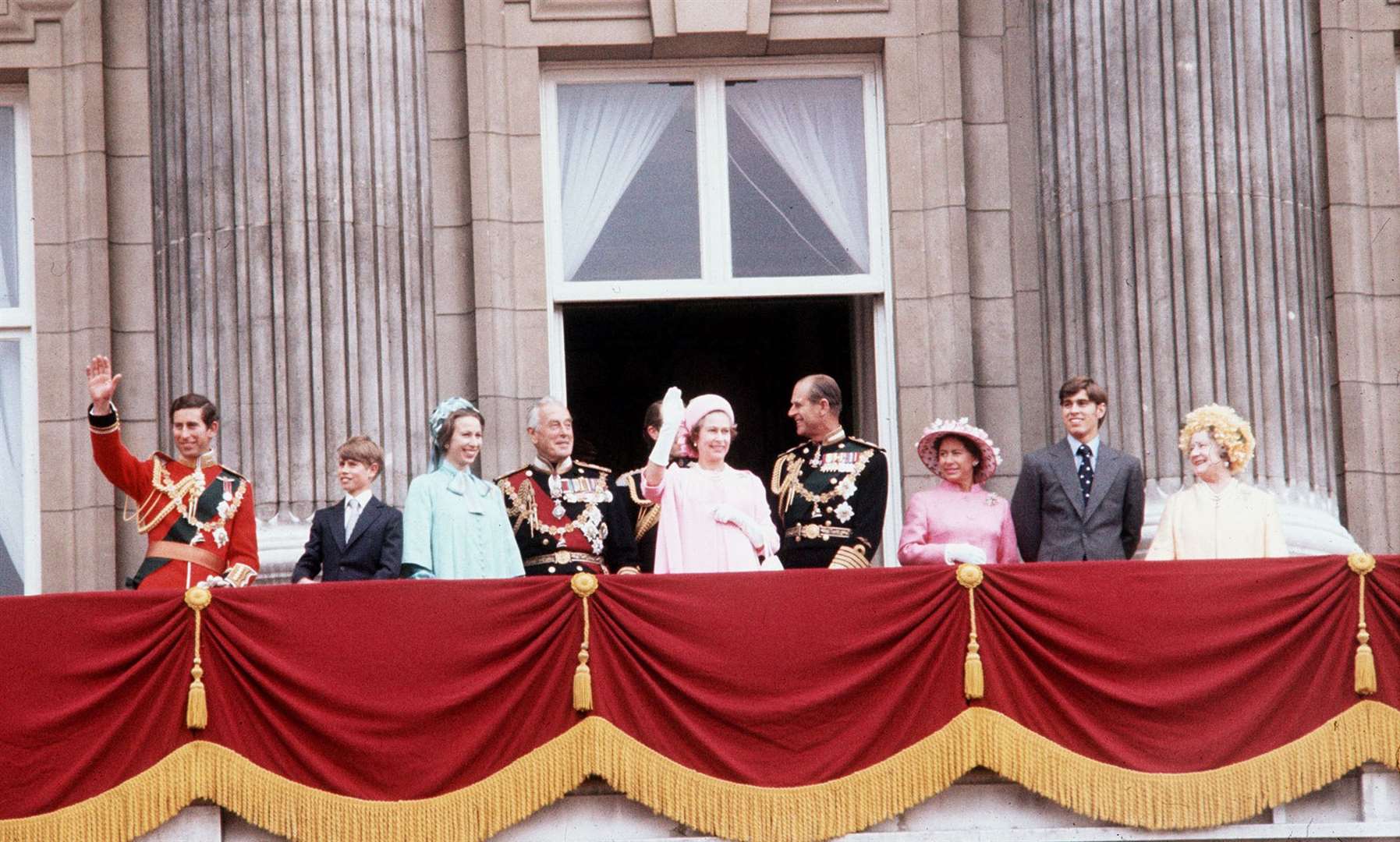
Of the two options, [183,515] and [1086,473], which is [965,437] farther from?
[183,515]

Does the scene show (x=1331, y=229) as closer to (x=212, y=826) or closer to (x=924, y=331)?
(x=924, y=331)

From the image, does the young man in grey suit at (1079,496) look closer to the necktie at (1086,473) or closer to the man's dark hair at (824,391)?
the necktie at (1086,473)

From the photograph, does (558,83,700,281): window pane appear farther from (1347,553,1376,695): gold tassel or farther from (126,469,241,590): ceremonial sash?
(1347,553,1376,695): gold tassel

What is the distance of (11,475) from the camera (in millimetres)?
17672

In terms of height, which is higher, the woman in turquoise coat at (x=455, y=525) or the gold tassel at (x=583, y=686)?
the woman in turquoise coat at (x=455, y=525)

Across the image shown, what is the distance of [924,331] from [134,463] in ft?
17.8

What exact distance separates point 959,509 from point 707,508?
4.45 feet

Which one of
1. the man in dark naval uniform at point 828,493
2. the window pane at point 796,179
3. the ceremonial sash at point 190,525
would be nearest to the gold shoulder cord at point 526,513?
the man in dark naval uniform at point 828,493

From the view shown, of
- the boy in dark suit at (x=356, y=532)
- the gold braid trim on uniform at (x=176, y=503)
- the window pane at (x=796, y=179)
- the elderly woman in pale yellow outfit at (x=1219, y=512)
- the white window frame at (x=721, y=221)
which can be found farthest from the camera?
the window pane at (x=796, y=179)

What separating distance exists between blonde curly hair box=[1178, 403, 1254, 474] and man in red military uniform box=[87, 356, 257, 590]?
5008 mm

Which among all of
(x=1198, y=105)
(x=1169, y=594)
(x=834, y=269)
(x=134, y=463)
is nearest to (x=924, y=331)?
(x=834, y=269)

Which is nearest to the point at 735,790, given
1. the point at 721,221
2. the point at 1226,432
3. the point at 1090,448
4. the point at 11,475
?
the point at 1090,448

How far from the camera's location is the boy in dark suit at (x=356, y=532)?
14461 millimetres

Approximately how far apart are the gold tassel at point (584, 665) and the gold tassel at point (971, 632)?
1.83m
